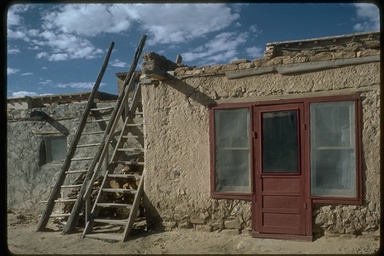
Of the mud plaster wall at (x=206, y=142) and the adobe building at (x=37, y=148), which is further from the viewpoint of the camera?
the adobe building at (x=37, y=148)

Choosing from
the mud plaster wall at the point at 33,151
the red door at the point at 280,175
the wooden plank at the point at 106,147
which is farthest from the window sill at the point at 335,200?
the mud plaster wall at the point at 33,151

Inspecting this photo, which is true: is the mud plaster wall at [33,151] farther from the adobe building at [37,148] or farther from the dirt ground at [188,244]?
the dirt ground at [188,244]

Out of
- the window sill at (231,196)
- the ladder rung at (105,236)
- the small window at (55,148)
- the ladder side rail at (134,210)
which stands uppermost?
the small window at (55,148)

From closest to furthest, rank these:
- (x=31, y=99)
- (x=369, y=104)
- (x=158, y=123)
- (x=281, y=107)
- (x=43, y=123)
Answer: (x=369, y=104) → (x=281, y=107) → (x=158, y=123) → (x=43, y=123) → (x=31, y=99)

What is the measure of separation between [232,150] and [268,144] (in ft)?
2.05

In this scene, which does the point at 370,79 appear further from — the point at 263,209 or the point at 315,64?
the point at 263,209

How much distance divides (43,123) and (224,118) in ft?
18.3

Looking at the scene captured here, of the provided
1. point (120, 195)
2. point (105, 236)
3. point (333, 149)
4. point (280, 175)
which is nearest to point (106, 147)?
point (120, 195)

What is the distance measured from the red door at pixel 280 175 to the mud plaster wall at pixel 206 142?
199 millimetres

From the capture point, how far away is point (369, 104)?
16.9 feet

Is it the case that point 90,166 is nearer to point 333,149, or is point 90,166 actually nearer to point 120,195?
point 120,195

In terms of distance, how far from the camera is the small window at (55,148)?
30.2ft

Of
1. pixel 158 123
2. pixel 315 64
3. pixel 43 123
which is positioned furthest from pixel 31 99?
pixel 315 64

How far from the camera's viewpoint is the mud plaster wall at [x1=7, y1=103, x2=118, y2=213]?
29.7 feet
